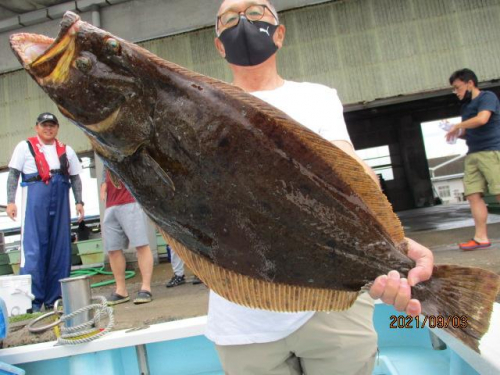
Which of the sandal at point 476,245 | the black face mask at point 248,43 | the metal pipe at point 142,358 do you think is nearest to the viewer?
the black face mask at point 248,43

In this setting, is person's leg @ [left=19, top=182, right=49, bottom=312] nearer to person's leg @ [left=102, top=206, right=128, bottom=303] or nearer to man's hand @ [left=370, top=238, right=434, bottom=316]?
person's leg @ [left=102, top=206, right=128, bottom=303]

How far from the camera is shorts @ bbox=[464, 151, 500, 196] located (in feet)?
16.2

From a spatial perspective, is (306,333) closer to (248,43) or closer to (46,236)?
(248,43)

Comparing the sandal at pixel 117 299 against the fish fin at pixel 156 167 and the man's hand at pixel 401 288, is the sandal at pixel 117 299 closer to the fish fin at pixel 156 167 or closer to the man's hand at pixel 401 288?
the fish fin at pixel 156 167

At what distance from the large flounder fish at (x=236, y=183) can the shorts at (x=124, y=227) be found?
3.22 metres

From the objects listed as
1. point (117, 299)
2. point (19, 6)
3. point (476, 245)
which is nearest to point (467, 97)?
point (476, 245)

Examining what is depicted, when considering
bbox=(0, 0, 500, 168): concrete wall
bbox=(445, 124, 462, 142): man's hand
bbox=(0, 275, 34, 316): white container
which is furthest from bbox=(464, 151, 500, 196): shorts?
bbox=(0, 275, 34, 316): white container

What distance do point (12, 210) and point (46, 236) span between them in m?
0.56

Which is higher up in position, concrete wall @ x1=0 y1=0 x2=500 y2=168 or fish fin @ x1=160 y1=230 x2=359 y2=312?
concrete wall @ x1=0 y1=0 x2=500 y2=168

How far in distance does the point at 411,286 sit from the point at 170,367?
2.56 m

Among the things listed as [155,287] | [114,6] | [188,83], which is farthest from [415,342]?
[114,6]

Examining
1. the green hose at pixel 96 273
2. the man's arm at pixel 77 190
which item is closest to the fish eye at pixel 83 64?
the man's arm at pixel 77 190

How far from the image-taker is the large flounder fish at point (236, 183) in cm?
125

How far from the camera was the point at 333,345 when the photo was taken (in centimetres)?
147
